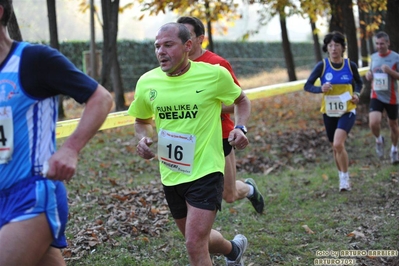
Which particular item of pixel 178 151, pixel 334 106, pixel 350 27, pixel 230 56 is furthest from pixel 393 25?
pixel 230 56

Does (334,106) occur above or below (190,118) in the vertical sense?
below

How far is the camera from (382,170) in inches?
372

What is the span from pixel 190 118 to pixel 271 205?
12.1 feet

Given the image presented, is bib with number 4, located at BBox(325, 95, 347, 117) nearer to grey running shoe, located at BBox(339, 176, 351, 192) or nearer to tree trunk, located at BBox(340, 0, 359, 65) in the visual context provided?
grey running shoe, located at BBox(339, 176, 351, 192)

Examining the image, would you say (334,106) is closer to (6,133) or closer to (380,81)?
(380,81)

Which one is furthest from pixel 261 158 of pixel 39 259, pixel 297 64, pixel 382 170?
pixel 297 64

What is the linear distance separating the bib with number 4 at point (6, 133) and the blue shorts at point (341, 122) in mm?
5889

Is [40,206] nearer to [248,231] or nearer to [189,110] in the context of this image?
[189,110]

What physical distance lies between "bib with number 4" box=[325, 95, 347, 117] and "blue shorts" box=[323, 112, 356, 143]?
2.9 inches

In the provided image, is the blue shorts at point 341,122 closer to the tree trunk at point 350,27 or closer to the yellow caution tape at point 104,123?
the yellow caution tape at point 104,123

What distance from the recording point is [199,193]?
4.21 metres

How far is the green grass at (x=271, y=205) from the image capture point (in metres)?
5.80

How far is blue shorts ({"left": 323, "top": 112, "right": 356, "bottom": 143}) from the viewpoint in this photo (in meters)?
8.10

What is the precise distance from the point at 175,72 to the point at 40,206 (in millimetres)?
1848
